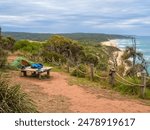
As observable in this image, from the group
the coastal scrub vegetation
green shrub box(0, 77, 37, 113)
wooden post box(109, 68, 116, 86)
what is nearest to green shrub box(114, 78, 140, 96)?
the coastal scrub vegetation

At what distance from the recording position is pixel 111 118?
466 centimetres

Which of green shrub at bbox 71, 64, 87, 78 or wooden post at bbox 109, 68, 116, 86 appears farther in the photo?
green shrub at bbox 71, 64, 87, 78

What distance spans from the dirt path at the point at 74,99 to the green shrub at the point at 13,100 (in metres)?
1.34

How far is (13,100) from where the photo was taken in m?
7.34

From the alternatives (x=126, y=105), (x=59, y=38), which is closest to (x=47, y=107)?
(x=126, y=105)

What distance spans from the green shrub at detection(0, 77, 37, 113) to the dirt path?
1345 mm

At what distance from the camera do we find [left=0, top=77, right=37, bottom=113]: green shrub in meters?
7.07

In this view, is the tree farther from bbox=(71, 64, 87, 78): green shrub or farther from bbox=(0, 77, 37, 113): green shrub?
bbox=(0, 77, 37, 113): green shrub

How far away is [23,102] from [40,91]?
14.5 feet

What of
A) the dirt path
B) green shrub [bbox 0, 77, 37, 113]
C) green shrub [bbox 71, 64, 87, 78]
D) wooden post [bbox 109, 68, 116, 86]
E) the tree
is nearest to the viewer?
green shrub [bbox 0, 77, 37, 113]

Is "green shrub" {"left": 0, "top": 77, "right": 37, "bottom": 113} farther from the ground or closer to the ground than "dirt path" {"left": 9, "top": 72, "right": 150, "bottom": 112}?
farther from the ground

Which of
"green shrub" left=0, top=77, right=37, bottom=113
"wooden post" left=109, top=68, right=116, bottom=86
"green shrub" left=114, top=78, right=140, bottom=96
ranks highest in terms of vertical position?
"green shrub" left=0, top=77, right=37, bottom=113

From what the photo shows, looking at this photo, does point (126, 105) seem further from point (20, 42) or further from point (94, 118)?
point (20, 42)

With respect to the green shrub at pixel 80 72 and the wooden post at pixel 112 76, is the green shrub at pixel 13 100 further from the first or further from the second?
the green shrub at pixel 80 72
